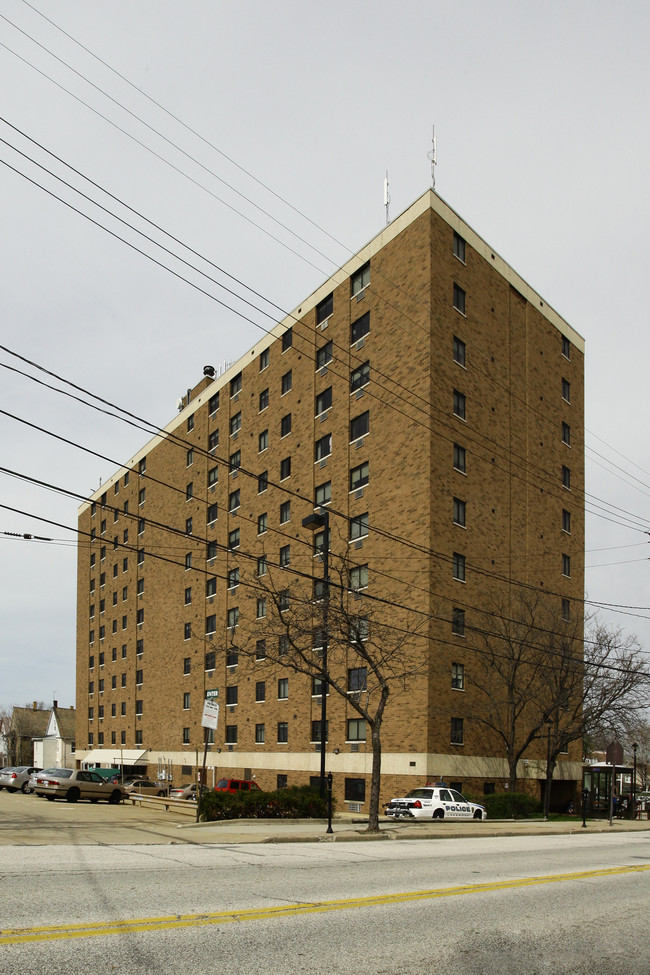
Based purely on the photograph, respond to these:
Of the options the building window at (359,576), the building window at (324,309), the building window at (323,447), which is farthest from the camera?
the building window at (324,309)

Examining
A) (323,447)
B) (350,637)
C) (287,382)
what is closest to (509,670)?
(323,447)

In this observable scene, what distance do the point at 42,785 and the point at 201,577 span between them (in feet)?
68.1

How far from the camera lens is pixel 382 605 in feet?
126

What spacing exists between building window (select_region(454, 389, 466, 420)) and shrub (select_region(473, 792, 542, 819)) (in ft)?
53.3

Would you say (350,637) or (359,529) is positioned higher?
(359,529)

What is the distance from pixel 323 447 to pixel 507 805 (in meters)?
19.2

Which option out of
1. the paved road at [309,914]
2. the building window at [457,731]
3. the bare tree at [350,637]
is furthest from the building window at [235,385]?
the paved road at [309,914]

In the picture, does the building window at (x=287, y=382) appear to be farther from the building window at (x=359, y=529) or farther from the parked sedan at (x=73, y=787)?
the parked sedan at (x=73, y=787)

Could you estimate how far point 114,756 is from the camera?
2717 inches

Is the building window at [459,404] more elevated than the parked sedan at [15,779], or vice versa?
the building window at [459,404]

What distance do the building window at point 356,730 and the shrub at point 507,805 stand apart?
19.0 feet

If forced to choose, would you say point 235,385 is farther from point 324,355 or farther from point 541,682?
point 541,682

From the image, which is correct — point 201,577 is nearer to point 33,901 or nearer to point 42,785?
point 42,785

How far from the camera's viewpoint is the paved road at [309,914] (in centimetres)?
705
